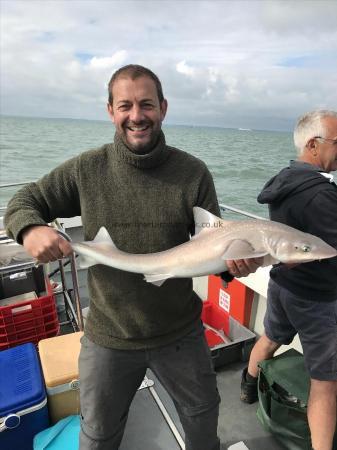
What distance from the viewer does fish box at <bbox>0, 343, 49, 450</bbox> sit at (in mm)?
2254

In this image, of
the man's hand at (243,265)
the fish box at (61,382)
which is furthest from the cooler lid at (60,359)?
the man's hand at (243,265)

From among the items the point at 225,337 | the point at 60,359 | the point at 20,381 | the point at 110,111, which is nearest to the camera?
the point at 110,111

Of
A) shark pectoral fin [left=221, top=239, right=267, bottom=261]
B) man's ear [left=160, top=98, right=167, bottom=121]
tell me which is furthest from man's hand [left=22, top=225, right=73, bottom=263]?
man's ear [left=160, top=98, right=167, bottom=121]

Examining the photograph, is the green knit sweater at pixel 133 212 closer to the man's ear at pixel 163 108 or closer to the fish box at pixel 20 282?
the man's ear at pixel 163 108

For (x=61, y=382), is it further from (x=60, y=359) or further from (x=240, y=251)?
(x=240, y=251)

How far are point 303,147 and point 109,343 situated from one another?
6.22 feet

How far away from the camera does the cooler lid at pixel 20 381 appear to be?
2.28 meters

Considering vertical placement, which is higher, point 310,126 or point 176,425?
point 310,126

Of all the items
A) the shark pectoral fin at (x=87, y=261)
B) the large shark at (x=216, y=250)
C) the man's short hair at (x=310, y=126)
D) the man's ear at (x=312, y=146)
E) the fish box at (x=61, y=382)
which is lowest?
the fish box at (x=61, y=382)

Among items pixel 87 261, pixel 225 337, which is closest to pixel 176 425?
pixel 225 337

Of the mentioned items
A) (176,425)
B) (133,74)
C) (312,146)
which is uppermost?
(133,74)

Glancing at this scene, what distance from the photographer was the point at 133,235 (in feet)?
6.37

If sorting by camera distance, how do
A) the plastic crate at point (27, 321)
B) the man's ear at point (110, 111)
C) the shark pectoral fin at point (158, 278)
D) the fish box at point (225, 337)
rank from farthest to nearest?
the fish box at point (225, 337)
the plastic crate at point (27, 321)
the man's ear at point (110, 111)
the shark pectoral fin at point (158, 278)

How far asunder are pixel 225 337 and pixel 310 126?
2617mm
